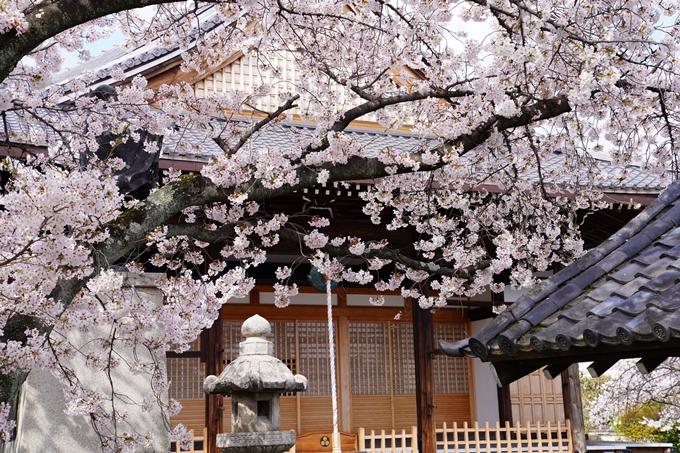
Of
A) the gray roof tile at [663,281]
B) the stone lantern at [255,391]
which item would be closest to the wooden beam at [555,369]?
the gray roof tile at [663,281]

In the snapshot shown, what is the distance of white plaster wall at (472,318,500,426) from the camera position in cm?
1092

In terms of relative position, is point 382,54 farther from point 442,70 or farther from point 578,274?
point 578,274

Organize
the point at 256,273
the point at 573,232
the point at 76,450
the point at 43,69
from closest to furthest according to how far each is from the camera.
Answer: the point at 43,69 < the point at 76,450 < the point at 573,232 < the point at 256,273

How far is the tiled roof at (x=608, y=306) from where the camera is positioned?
299 centimetres

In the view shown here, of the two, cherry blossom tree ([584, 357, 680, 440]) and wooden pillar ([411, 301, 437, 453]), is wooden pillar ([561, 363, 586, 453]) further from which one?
cherry blossom tree ([584, 357, 680, 440])

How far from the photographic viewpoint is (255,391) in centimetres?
607

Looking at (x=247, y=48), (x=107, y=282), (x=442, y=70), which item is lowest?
(x=107, y=282)

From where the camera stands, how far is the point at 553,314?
3482 millimetres

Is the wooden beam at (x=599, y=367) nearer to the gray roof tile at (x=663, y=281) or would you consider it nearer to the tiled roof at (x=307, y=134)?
the gray roof tile at (x=663, y=281)

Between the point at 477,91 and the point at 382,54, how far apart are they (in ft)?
3.93

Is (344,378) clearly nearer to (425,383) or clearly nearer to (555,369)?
(425,383)

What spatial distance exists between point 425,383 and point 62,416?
13.1 feet

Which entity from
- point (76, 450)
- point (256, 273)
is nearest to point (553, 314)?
point (76, 450)

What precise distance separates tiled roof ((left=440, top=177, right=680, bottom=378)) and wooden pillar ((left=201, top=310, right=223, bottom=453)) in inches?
181
